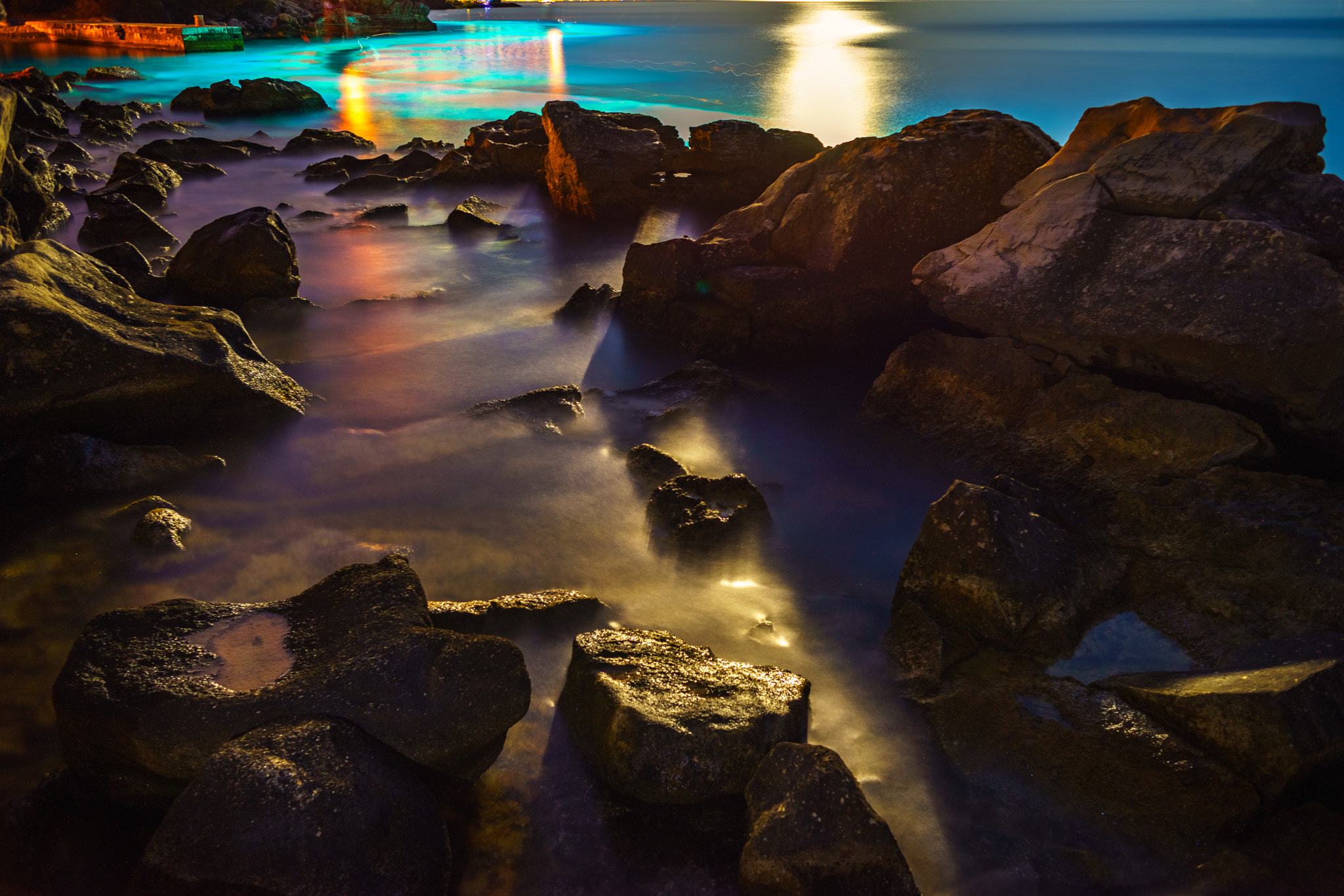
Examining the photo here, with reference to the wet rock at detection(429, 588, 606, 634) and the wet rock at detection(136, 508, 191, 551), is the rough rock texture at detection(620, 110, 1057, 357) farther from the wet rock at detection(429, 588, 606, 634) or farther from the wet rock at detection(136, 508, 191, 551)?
the wet rock at detection(136, 508, 191, 551)

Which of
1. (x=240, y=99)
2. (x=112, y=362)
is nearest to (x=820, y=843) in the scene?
(x=112, y=362)

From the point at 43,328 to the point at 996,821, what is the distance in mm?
5188

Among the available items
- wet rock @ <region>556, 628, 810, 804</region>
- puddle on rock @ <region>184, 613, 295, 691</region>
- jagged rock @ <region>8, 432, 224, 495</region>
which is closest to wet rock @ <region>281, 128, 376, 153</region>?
jagged rock @ <region>8, 432, 224, 495</region>

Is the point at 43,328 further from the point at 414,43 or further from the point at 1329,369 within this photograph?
the point at 414,43

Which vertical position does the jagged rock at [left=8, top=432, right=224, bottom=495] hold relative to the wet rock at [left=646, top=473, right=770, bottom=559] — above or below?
above

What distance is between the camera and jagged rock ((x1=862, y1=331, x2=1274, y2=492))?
390cm

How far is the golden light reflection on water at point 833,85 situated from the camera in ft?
85.2

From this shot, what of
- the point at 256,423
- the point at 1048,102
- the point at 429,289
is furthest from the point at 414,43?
the point at 256,423

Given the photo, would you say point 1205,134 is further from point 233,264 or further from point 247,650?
point 233,264

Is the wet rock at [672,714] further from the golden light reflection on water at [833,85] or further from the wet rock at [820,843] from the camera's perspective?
the golden light reflection on water at [833,85]

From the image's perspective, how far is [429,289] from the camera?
854cm

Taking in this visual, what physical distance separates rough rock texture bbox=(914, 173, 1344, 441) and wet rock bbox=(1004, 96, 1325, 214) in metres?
0.40

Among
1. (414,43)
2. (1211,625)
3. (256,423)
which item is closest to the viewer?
(1211,625)

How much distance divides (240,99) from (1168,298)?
2508 centimetres
